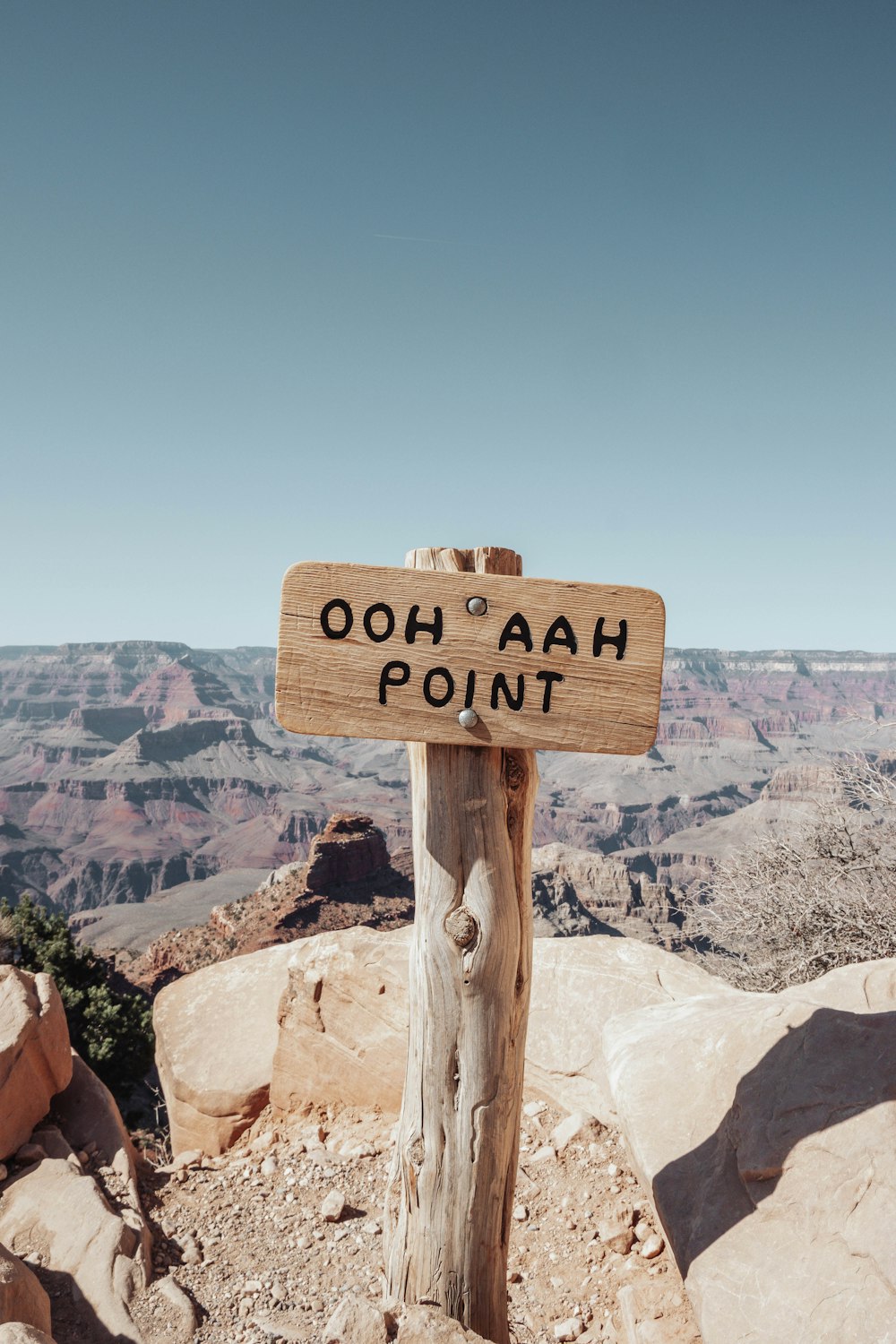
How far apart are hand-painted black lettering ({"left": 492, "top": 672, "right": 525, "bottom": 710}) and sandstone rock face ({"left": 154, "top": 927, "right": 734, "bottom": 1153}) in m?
2.80

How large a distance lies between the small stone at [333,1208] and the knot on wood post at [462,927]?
85.1 inches

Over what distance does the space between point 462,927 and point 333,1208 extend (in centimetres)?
221

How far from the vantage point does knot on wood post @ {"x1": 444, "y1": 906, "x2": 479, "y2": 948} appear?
2.19 meters

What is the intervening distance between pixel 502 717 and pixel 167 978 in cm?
3132

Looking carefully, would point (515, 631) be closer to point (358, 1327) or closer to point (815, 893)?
point (358, 1327)

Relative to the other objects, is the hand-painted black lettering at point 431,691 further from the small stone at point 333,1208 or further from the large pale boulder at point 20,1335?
the small stone at point 333,1208

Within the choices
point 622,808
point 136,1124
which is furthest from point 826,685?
point 136,1124

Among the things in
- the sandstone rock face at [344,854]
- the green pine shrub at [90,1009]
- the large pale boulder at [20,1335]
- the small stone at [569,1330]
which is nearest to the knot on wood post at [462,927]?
the large pale boulder at [20,1335]

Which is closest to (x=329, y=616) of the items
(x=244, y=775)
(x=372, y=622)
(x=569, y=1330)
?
(x=372, y=622)

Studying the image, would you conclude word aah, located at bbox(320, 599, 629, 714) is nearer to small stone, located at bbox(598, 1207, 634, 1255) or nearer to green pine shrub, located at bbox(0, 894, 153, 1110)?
small stone, located at bbox(598, 1207, 634, 1255)

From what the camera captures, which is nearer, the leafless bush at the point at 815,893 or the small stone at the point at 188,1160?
the small stone at the point at 188,1160

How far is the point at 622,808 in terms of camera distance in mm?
113000

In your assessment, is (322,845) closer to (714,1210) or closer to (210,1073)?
(210,1073)

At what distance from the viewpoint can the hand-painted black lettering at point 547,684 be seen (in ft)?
6.90
